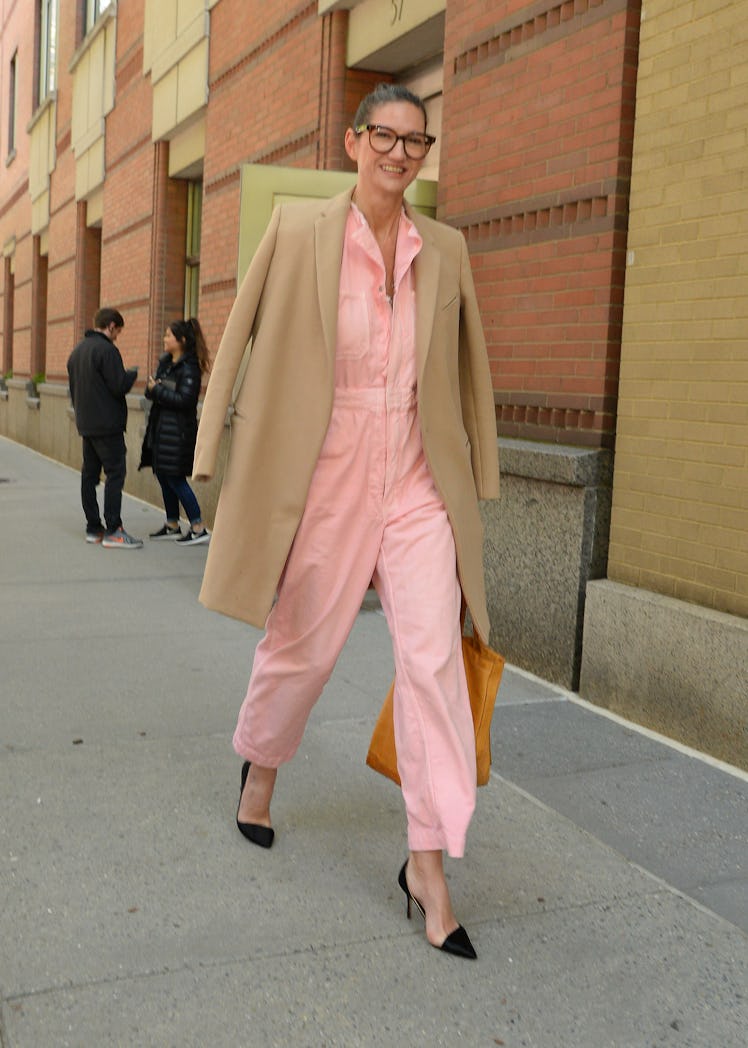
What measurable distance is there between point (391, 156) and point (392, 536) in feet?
3.14

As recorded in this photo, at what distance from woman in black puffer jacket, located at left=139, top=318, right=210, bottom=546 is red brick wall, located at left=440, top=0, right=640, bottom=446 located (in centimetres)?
354

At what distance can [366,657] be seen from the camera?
6.21 metres

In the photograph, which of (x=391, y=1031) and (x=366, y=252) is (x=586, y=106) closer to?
(x=366, y=252)

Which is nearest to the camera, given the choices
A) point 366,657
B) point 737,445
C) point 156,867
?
point 156,867

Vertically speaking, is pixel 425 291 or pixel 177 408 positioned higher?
pixel 425 291

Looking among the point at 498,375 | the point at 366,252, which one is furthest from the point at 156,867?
the point at 498,375

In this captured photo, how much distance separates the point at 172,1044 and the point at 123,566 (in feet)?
21.5

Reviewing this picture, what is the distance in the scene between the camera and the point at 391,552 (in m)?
3.26

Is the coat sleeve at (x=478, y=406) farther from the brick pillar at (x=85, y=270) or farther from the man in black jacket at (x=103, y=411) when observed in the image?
the brick pillar at (x=85, y=270)

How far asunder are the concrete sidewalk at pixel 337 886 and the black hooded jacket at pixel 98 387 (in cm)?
468

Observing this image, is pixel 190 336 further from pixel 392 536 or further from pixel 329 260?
pixel 392 536

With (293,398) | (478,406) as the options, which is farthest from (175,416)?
(293,398)

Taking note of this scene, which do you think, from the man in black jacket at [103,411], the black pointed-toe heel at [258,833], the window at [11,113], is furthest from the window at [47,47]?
Answer: the black pointed-toe heel at [258,833]

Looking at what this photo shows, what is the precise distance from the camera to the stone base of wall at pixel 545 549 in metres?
5.58
